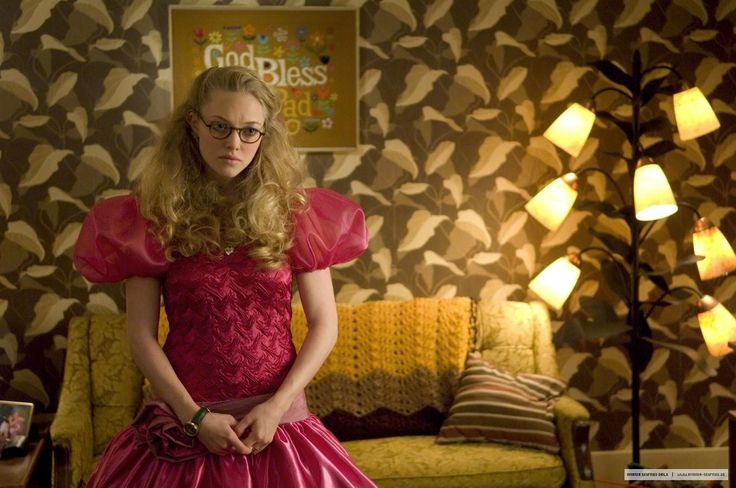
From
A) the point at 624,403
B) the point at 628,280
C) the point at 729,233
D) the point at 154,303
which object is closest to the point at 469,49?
the point at 628,280

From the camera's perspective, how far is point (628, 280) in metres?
3.45

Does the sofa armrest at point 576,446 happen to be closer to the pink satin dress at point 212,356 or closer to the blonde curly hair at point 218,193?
the pink satin dress at point 212,356

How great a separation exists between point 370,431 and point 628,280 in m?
1.17

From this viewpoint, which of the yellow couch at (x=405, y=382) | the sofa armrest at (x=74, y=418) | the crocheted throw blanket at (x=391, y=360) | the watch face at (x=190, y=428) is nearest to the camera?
the watch face at (x=190, y=428)

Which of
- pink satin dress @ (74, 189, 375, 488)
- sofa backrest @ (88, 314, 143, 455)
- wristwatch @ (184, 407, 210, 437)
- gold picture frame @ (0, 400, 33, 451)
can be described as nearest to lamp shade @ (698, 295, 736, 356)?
pink satin dress @ (74, 189, 375, 488)

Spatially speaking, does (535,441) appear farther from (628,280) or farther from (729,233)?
(729,233)

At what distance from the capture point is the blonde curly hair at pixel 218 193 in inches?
63.1

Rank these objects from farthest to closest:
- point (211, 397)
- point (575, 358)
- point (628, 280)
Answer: point (575, 358) → point (628, 280) → point (211, 397)

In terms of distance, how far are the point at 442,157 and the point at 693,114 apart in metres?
0.97

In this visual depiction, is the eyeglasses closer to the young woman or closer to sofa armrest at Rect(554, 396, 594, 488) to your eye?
the young woman

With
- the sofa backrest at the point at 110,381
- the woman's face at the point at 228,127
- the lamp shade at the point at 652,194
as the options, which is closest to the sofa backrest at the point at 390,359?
the sofa backrest at the point at 110,381

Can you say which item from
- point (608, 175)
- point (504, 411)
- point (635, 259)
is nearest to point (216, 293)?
point (504, 411)

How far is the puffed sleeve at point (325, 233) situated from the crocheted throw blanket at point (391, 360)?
1448 millimetres

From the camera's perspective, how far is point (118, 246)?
160cm
